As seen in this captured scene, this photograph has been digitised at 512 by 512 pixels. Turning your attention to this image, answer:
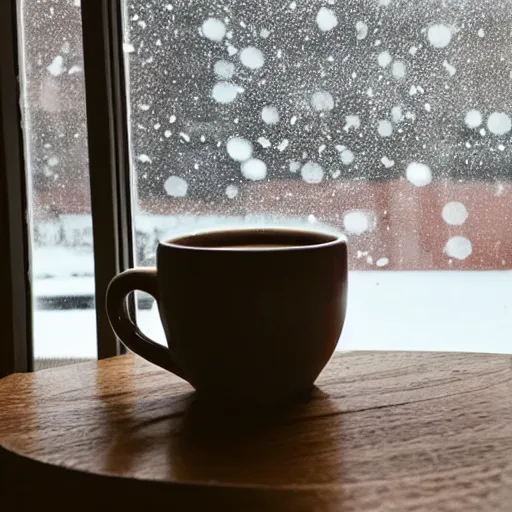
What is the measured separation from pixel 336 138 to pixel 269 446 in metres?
0.44

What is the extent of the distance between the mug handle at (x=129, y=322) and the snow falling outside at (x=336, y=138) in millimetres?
287

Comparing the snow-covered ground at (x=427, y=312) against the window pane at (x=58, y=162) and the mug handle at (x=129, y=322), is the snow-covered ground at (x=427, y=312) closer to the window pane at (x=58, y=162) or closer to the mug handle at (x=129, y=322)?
the window pane at (x=58, y=162)

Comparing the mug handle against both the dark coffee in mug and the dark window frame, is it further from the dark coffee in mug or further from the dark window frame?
the dark window frame

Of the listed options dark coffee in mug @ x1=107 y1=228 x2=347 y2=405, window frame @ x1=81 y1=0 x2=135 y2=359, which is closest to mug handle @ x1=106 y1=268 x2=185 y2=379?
dark coffee in mug @ x1=107 y1=228 x2=347 y2=405

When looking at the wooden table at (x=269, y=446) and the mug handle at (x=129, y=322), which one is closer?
the wooden table at (x=269, y=446)

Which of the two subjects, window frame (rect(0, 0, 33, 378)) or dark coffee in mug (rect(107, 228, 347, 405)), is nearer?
dark coffee in mug (rect(107, 228, 347, 405))

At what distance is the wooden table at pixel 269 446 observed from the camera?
1.15ft

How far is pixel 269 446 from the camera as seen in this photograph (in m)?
0.40

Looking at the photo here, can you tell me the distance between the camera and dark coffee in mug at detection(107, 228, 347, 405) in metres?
0.43

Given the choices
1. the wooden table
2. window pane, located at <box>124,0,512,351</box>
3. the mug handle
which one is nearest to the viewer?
the wooden table

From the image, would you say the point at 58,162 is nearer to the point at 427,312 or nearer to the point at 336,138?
the point at 336,138

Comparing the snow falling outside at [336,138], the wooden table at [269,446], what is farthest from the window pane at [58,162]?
the wooden table at [269,446]

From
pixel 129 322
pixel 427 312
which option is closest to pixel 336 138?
pixel 427 312

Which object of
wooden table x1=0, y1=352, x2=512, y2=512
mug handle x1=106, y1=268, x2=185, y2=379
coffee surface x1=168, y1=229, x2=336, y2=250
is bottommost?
wooden table x1=0, y1=352, x2=512, y2=512
